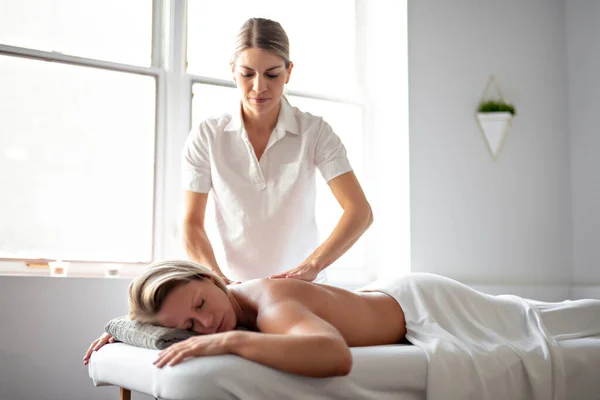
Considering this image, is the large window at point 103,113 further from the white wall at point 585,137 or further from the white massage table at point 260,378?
the white wall at point 585,137

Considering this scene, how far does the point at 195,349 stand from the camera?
4.99 feet

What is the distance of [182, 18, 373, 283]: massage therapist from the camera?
8.27 ft

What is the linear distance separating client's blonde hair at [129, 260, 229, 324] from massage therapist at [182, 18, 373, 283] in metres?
0.59

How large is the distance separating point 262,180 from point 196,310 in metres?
0.83

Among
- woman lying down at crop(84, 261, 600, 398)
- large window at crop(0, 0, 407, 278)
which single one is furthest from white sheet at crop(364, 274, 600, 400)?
large window at crop(0, 0, 407, 278)

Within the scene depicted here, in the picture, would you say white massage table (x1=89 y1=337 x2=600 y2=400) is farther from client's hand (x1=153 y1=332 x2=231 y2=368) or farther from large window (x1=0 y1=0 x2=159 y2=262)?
large window (x1=0 y1=0 x2=159 y2=262)

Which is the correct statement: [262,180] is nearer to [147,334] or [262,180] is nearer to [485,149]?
[147,334]

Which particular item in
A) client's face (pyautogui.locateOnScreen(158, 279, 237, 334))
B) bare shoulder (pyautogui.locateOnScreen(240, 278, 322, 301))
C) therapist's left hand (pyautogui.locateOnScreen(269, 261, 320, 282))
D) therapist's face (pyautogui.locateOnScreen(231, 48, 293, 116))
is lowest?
client's face (pyautogui.locateOnScreen(158, 279, 237, 334))

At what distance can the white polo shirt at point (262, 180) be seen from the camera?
2529mm

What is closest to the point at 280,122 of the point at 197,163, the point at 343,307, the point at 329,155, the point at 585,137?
the point at 329,155

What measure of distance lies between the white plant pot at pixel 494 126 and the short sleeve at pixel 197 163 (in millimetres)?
1864

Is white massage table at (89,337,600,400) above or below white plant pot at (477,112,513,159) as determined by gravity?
below

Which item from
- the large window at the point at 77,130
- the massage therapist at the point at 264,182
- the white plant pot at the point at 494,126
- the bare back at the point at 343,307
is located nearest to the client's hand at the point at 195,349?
the bare back at the point at 343,307

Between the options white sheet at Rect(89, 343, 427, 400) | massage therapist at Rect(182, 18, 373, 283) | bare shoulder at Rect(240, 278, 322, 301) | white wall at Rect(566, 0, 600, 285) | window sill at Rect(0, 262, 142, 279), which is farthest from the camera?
white wall at Rect(566, 0, 600, 285)
